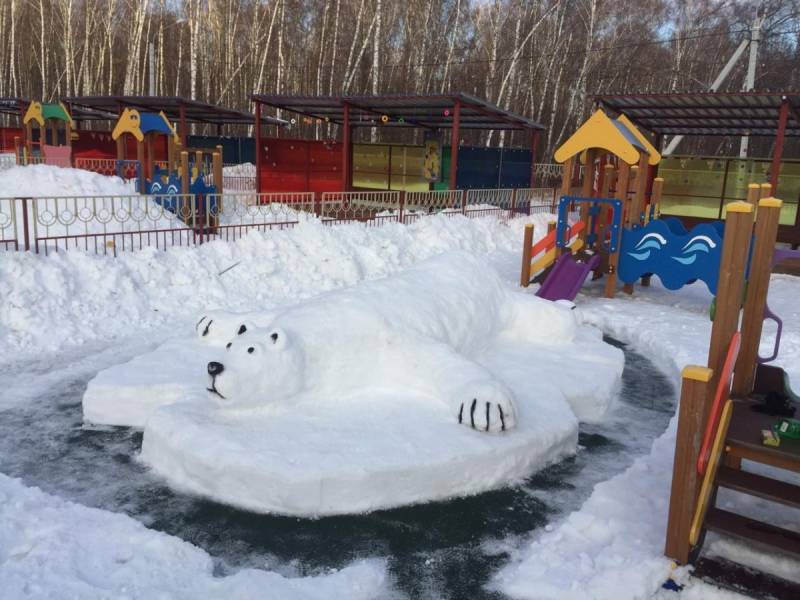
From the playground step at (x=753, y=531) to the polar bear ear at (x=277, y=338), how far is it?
3.05m

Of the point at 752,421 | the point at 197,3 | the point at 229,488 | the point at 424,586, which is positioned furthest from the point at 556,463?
the point at 197,3

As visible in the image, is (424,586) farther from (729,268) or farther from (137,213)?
(137,213)

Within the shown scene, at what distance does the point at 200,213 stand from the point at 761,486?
9.61 metres

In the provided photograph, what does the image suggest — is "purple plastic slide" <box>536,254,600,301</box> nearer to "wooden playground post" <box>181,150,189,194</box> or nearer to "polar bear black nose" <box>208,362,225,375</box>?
"polar bear black nose" <box>208,362,225,375</box>

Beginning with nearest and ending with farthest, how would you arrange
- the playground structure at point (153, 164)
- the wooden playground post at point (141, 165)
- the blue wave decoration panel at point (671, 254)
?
the blue wave decoration panel at point (671, 254)
the playground structure at point (153, 164)
the wooden playground post at point (141, 165)

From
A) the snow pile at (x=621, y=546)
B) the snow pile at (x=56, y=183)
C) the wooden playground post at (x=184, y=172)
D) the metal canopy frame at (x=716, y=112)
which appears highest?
the metal canopy frame at (x=716, y=112)

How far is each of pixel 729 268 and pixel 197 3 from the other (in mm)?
29704

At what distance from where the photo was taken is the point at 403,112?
19.5 m

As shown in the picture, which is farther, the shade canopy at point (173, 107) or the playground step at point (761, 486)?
the shade canopy at point (173, 107)

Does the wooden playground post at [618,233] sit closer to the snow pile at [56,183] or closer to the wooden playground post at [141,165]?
the wooden playground post at [141,165]

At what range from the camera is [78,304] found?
824cm

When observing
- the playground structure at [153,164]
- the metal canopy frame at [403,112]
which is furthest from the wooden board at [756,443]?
the metal canopy frame at [403,112]

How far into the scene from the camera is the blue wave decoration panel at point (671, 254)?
10.0 meters

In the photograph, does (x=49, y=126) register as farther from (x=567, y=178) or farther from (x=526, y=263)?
(x=567, y=178)
